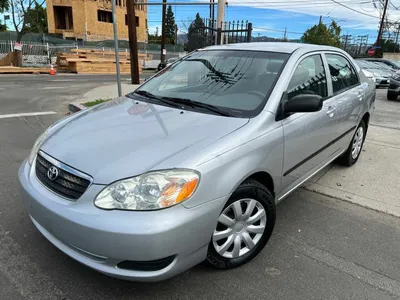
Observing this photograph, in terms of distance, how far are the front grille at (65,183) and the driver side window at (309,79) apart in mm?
1930

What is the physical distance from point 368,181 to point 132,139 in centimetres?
343

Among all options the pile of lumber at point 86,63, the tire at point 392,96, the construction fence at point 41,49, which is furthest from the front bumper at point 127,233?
the construction fence at point 41,49

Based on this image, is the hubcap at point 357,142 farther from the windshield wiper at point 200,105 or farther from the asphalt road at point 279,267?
the windshield wiper at point 200,105

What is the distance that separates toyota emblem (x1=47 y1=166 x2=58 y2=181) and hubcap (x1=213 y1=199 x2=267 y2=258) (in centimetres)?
117

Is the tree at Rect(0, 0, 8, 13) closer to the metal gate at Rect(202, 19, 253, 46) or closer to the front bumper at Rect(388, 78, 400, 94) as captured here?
the metal gate at Rect(202, 19, 253, 46)

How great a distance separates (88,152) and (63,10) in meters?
48.8

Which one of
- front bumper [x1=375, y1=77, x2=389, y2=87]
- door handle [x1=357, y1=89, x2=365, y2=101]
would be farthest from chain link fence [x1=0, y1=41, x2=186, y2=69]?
door handle [x1=357, y1=89, x2=365, y2=101]

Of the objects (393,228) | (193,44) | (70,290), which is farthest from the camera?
(193,44)

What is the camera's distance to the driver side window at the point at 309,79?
10.3 ft

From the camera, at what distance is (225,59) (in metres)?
3.49

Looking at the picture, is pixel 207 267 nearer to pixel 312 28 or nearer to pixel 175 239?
pixel 175 239

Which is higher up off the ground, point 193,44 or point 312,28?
point 312,28

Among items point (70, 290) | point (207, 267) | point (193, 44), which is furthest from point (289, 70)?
point (193, 44)

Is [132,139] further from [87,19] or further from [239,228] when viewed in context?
[87,19]
